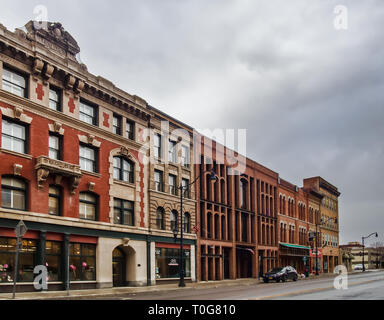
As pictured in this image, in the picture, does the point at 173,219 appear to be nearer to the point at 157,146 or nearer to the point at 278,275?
the point at 157,146

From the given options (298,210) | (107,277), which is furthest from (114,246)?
(298,210)

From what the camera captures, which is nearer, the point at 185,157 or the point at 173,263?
the point at 173,263

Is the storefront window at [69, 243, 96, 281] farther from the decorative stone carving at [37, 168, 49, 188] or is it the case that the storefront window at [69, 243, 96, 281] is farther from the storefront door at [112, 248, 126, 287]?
the decorative stone carving at [37, 168, 49, 188]

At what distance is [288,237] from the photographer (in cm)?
7138

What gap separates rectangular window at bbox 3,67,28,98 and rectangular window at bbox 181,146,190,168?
59.9 feet

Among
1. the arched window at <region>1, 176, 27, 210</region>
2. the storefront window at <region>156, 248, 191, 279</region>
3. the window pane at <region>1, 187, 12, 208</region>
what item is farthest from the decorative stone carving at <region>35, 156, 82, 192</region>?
the storefront window at <region>156, 248, 191, 279</region>

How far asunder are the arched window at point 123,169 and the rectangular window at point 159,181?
331 centimetres

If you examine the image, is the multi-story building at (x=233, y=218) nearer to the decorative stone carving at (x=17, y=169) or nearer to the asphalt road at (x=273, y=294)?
the asphalt road at (x=273, y=294)

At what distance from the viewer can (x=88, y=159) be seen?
3462 centimetres

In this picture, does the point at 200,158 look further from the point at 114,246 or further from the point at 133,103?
the point at 114,246

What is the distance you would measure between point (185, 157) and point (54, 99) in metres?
16.5

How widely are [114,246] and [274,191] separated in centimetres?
3590

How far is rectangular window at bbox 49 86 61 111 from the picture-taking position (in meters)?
32.2

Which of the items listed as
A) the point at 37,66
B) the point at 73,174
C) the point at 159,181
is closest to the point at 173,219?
the point at 159,181
